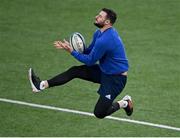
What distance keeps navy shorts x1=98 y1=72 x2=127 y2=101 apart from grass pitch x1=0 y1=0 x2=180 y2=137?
961 mm

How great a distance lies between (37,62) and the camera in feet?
60.5

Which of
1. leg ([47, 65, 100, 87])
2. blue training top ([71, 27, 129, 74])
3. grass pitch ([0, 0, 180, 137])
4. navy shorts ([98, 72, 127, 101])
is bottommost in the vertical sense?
grass pitch ([0, 0, 180, 137])

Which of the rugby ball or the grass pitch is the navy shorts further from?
the grass pitch

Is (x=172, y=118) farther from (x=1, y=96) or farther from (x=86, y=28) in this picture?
(x=86, y=28)

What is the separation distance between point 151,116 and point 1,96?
358cm

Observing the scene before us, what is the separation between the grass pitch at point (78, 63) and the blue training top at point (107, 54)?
1457 mm

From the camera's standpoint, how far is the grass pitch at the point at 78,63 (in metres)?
14.4

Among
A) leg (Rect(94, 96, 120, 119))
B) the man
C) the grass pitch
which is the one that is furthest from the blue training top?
the grass pitch

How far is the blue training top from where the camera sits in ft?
42.9

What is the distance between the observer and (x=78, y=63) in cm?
1859

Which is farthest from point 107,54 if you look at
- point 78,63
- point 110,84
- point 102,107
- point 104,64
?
point 78,63

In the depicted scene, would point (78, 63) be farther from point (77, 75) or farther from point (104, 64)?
point (104, 64)

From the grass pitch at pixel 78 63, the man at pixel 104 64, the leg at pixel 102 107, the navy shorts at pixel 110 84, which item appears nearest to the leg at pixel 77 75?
the man at pixel 104 64

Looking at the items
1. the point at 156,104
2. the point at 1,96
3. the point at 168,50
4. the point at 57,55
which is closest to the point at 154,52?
the point at 168,50
